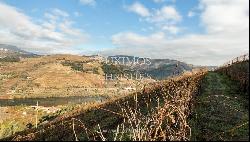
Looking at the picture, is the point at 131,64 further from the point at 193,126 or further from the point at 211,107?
the point at 211,107

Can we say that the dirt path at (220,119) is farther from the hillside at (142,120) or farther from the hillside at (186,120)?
the hillside at (142,120)

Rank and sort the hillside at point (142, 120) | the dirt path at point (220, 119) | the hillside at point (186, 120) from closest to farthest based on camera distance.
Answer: the hillside at point (142, 120), the hillside at point (186, 120), the dirt path at point (220, 119)

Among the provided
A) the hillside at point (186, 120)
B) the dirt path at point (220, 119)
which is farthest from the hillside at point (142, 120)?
the dirt path at point (220, 119)

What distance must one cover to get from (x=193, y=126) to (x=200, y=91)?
9673 millimetres

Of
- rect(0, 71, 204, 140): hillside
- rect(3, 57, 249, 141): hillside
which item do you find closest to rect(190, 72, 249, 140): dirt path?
rect(3, 57, 249, 141): hillside

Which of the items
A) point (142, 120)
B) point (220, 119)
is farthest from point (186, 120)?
point (220, 119)

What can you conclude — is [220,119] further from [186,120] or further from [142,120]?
[142,120]

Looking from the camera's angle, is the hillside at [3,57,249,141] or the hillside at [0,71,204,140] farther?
the hillside at [3,57,249,141]

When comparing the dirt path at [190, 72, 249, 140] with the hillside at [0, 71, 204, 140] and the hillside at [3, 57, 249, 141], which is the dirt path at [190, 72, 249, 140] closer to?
the hillside at [3, 57, 249, 141]

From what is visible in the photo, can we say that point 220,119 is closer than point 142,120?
No

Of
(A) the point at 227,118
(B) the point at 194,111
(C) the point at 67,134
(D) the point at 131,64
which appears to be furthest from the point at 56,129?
(D) the point at 131,64

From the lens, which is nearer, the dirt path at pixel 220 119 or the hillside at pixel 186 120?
the hillside at pixel 186 120

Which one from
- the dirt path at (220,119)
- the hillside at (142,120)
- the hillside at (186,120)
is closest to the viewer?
the hillside at (142,120)

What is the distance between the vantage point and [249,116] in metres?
19.2
